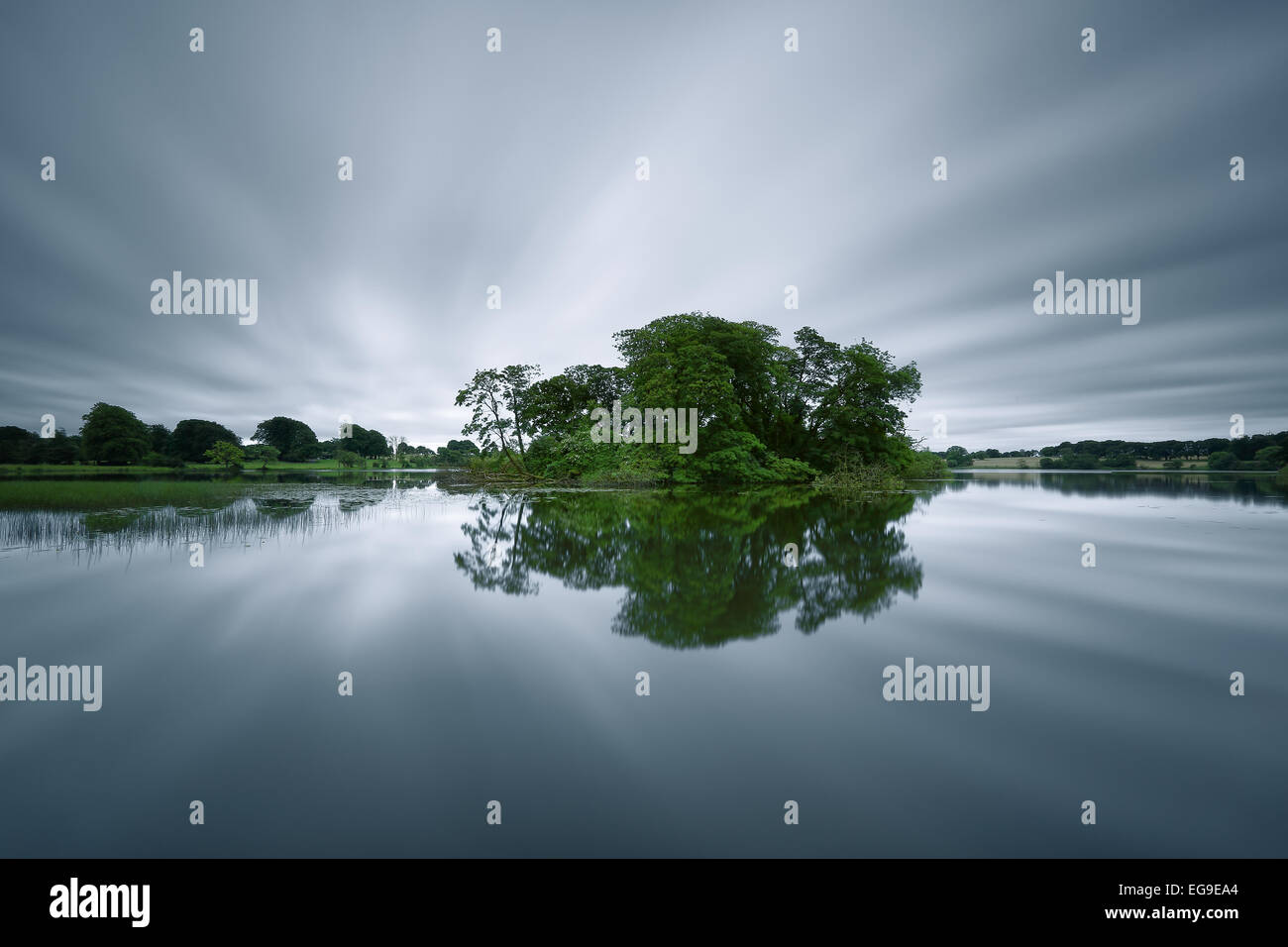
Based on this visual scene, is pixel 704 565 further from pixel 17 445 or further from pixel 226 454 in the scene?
pixel 226 454

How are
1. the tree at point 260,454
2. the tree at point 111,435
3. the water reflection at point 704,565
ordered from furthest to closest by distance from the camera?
1. the tree at point 260,454
2. the tree at point 111,435
3. the water reflection at point 704,565

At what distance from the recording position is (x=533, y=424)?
35656mm

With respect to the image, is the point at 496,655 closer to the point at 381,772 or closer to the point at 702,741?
the point at 381,772

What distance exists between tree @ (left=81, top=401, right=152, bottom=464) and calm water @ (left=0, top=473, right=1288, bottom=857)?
43328 mm

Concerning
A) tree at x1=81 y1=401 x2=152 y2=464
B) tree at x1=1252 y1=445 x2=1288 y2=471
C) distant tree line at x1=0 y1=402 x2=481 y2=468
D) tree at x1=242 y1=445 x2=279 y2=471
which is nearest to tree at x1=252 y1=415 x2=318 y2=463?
distant tree line at x1=0 y1=402 x2=481 y2=468

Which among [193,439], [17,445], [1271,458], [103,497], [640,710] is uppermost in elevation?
[193,439]

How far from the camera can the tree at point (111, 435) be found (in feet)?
125

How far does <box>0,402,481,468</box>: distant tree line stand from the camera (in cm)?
3628

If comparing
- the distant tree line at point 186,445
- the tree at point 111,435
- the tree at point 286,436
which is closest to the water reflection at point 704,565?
the distant tree line at point 186,445

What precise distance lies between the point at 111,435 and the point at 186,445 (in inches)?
1139

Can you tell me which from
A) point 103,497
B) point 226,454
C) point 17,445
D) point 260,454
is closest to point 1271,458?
point 103,497

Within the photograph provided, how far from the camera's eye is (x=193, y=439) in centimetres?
6275

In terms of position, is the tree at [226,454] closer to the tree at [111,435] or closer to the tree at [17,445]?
the tree at [111,435]
